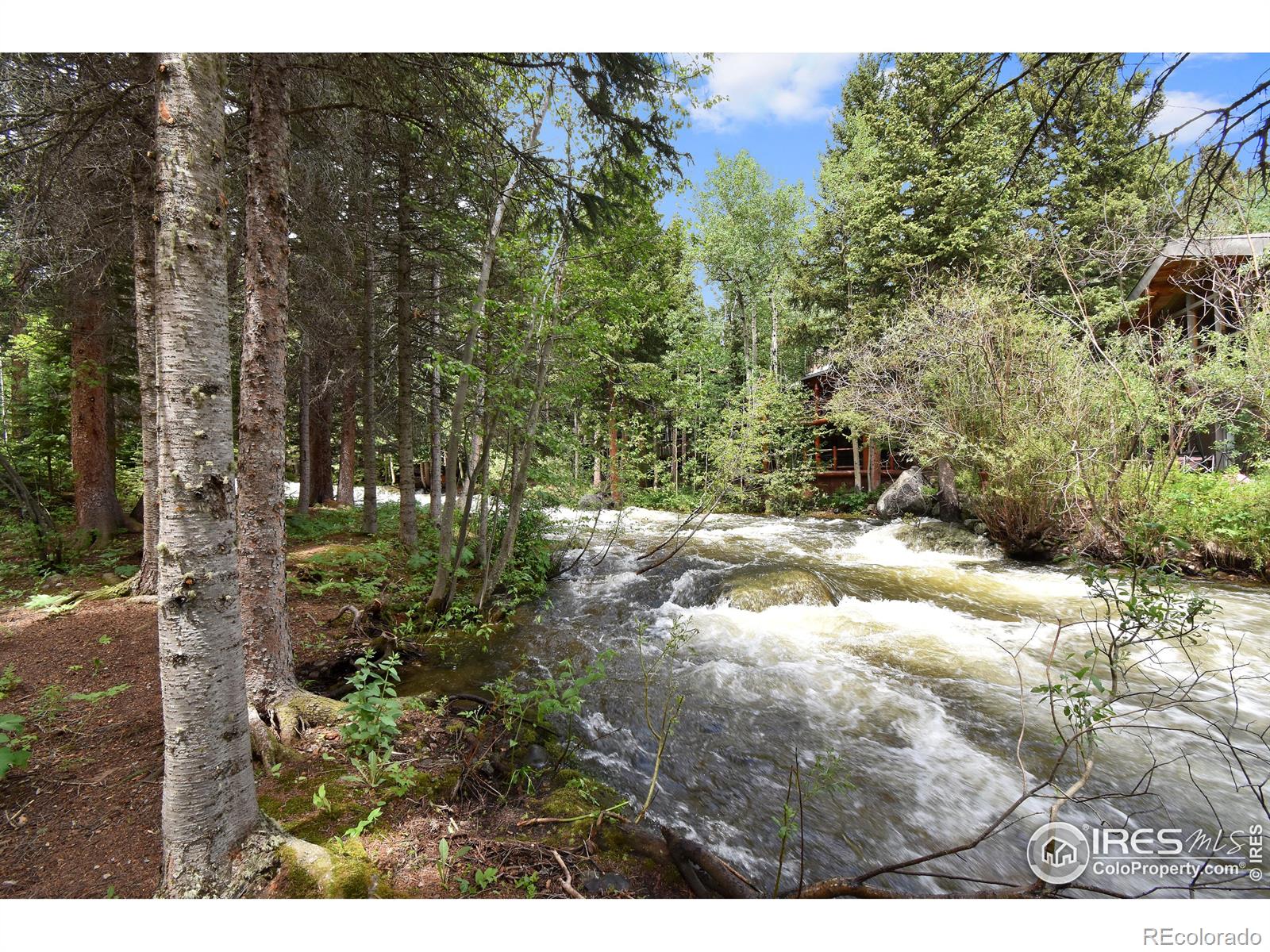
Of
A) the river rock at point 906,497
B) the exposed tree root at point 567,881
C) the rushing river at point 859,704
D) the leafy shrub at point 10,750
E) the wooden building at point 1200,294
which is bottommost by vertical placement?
the rushing river at point 859,704

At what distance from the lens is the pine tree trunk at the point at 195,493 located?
1703 millimetres

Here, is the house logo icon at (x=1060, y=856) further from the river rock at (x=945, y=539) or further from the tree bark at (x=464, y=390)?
the river rock at (x=945, y=539)

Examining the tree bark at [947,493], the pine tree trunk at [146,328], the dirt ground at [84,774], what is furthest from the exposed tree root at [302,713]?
the tree bark at [947,493]

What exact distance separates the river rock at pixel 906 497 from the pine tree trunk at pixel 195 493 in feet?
49.4

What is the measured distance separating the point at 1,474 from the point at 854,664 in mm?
12105

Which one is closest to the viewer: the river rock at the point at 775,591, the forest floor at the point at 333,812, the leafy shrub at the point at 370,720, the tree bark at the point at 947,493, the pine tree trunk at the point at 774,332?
the forest floor at the point at 333,812

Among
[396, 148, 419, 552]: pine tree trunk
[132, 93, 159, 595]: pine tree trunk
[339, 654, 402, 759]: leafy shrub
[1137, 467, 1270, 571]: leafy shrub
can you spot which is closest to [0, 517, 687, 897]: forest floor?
[339, 654, 402, 759]: leafy shrub

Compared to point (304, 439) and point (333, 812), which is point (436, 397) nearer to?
point (304, 439)

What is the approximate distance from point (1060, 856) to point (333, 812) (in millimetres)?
3754

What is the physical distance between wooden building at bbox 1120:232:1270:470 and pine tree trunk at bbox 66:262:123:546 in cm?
1349

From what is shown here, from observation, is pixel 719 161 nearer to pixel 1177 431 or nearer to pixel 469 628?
pixel 1177 431

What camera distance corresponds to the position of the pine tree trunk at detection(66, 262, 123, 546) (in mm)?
6258
